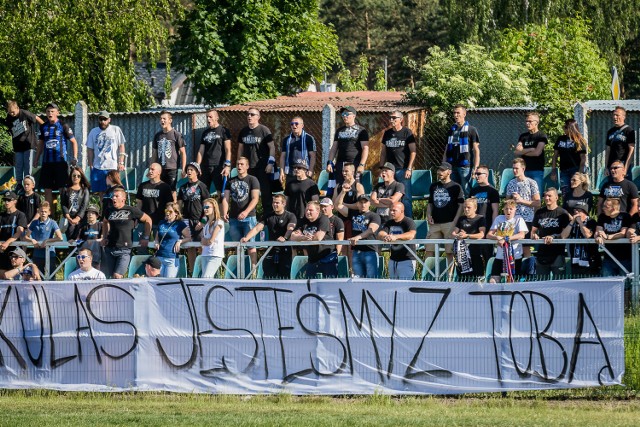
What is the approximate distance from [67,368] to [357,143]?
659cm

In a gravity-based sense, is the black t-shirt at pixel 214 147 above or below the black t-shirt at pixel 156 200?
above

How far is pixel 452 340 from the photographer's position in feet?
43.8

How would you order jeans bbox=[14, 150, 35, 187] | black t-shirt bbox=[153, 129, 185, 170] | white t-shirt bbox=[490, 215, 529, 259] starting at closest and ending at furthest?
white t-shirt bbox=[490, 215, 529, 259], black t-shirt bbox=[153, 129, 185, 170], jeans bbox=[14, 150, 35, 187]

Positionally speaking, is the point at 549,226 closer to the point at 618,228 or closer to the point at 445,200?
the point at 618,228

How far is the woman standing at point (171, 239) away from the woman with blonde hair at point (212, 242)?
21.1 inches

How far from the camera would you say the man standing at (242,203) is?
696 inches

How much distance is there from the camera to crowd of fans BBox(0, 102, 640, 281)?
1598 cm

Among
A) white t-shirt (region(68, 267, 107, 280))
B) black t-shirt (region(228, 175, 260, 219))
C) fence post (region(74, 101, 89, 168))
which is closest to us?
white t-shirt (region(68, 267, 107, 280))

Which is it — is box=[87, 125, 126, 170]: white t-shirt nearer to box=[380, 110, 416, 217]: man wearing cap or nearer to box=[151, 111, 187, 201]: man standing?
box=[151, 111, 187, 201]: man standing

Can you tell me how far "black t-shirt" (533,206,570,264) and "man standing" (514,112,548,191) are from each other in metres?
2.22

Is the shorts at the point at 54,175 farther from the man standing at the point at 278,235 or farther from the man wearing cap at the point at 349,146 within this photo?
the man wearing cap at the point at 349,146

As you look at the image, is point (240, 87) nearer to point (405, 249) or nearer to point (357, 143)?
point (357, 143)

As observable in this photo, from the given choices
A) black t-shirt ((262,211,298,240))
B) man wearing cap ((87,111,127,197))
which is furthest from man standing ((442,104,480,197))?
man wearing cap ((87,111,127,197))

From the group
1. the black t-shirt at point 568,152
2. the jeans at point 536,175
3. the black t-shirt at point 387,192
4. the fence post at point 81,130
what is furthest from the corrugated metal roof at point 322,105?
the black t-shirt at point 387,192
